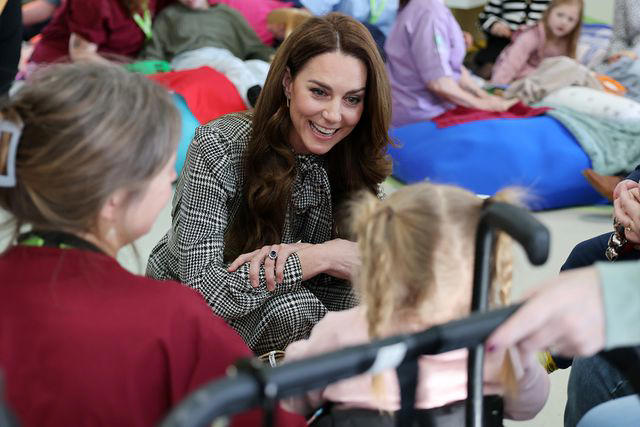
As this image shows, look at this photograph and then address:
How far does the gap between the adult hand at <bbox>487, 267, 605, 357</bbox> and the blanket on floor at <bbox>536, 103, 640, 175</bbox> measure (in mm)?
2992

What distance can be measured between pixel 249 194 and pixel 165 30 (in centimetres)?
262

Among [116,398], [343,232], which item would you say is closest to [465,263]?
[116,398]

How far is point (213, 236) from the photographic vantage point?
1.79 m

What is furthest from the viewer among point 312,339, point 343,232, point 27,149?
point 343,232

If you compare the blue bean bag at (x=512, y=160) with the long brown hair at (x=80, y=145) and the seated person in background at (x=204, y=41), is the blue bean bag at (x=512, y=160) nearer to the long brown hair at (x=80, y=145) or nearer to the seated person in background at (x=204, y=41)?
the seated person in background at (x=204, y=41)

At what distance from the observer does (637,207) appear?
176 centimetres

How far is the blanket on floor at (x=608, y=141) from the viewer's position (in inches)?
143

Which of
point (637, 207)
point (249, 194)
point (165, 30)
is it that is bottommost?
point (165, 30)

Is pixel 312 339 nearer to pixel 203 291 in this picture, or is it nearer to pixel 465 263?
pixel 465 263

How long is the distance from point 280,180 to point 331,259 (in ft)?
0.72

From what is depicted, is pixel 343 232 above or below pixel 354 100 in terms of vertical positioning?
below

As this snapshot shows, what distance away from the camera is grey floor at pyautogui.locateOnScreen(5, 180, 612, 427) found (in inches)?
88.8

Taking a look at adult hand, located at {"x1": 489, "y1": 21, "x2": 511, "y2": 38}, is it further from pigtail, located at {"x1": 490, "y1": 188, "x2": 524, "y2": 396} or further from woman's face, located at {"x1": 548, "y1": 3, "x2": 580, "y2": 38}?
pigtail, located at {"x1": 490, "y1": 188, "x2": 524, "y2": 396}

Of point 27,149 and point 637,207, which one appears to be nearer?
point 27,149
